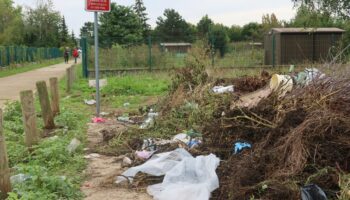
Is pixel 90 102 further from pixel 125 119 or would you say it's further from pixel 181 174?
pixel 181 174

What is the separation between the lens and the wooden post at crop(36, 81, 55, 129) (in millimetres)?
8570

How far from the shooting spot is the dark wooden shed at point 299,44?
22.4 meters

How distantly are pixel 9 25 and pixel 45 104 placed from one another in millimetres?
59294

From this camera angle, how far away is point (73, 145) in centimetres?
702

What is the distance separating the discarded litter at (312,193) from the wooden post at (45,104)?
18.8ft

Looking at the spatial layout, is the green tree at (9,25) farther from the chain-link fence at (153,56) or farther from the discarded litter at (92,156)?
the discarded litter at (92,156)

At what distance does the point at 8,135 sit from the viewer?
7.90m

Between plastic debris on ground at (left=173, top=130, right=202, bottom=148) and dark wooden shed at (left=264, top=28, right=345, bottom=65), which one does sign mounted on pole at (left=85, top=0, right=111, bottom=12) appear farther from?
dark wooden shed at (left=264, top=28, right=345, bottom=65)

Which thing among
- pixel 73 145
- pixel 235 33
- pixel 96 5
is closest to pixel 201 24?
pixel 235 33

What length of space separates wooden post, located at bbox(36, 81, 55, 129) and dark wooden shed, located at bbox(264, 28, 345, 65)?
1512 cm

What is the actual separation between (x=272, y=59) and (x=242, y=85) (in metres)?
11.6

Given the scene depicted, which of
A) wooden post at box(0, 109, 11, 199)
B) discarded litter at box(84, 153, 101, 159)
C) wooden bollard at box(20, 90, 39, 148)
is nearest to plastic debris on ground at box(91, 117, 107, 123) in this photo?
wooden bollard at box(20, 90, 39, 148)

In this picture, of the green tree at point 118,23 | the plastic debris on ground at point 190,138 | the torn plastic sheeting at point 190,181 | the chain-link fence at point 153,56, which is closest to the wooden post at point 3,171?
the torn plastic sheeting at point 190,181

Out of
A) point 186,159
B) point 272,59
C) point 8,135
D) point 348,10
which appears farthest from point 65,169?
point 272,59
